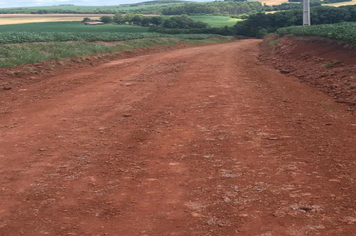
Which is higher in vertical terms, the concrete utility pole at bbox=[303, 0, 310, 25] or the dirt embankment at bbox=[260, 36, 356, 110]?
the concrete utility pole at bbox=[303, 0, 310, 25]

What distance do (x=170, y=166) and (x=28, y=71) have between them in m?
13.2

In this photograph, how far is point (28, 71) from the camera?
17391 mm

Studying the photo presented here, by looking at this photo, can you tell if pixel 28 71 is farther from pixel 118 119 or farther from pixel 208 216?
pixel 208 216

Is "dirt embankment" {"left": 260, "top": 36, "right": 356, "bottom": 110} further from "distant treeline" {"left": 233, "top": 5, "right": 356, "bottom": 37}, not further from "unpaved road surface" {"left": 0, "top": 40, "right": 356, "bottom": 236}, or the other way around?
"distant treeline" {"left": 233, "top": 5, "right": 356, "bottom": 37}

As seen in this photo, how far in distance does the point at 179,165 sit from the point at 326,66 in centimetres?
1173

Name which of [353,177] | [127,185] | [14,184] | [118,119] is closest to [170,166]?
[127,185]

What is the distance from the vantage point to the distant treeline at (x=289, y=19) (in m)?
74.9

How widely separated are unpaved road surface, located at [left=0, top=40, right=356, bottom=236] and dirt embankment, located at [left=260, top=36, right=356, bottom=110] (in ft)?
3.06

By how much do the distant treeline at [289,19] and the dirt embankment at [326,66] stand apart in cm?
5256

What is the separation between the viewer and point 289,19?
77.2 meters

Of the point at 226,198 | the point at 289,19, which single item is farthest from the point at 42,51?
the point at 289,19

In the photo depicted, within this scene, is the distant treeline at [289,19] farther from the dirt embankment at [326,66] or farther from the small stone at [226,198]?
the small stone at [226,198]

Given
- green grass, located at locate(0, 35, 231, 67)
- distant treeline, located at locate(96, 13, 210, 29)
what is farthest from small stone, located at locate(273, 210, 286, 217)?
distant treeline, located at locate(96, 13, 210, 29)

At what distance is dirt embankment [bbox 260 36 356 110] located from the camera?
1213cm
